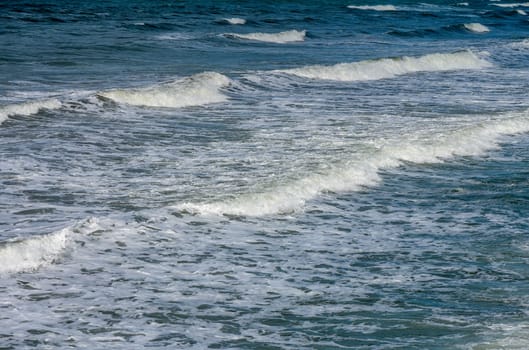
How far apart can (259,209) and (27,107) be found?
9.09 metres

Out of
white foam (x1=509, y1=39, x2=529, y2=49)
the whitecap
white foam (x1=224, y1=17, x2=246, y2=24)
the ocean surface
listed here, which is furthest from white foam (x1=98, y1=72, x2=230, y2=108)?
white foam (x1=224, y1=17, x2=246, y2=24)

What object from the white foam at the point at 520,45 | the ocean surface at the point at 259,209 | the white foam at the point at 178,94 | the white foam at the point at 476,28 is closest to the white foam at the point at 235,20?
the white foam at the point at 476,28

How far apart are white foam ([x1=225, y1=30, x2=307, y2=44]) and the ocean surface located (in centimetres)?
1533

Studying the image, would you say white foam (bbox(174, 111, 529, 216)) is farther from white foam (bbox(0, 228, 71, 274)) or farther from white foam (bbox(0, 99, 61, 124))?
white foam (bbox(0, 99, 61, 124))

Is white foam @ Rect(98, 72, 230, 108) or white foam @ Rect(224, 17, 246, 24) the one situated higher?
white foam @ Rect(98, 72, 230, 108)

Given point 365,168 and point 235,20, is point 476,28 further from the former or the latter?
point 365,168

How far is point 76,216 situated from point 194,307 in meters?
3.26

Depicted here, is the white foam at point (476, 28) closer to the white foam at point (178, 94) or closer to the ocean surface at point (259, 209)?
A: the ocean surface at point (259, 209)

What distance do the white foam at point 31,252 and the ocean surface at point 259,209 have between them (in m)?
0.02

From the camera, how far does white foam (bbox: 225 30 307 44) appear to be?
146ft

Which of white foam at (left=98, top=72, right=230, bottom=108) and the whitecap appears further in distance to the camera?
the whitecap

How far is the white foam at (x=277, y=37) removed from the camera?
44.5 m

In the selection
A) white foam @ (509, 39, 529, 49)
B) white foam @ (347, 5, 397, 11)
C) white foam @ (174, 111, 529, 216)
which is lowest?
white foam @ (347, 5, 397, 11)

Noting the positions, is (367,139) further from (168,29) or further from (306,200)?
(168,29)
